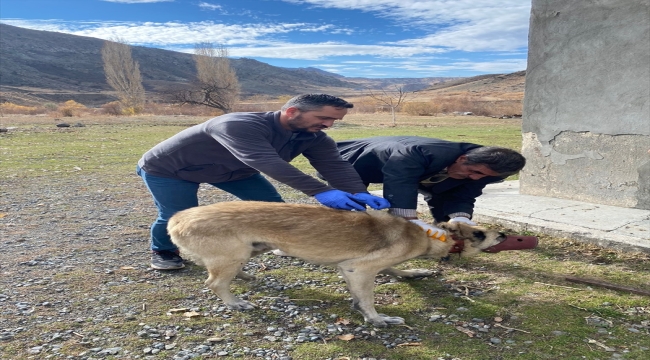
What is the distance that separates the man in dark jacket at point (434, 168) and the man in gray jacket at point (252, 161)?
0.95 feet

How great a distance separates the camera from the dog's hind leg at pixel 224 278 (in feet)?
12.9

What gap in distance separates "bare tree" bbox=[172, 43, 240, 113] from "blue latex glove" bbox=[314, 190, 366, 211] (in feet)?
149

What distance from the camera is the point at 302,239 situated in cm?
381

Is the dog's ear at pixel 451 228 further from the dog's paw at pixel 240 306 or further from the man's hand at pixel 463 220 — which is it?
the dog's paw at pixel 240 306

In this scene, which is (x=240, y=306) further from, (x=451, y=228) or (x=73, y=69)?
(x=73, y=69)

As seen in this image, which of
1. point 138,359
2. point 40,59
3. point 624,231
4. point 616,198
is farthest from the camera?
point 40,59

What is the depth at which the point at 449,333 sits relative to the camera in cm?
369

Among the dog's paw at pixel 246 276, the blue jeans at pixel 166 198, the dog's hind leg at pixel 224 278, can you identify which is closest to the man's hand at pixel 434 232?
the dog's hind leg at pixel 224 278

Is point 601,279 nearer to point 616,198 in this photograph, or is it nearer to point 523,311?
point 523,311

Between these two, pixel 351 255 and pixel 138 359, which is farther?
pixel 351 255

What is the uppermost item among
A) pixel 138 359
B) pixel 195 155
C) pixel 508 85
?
pixel 508 85

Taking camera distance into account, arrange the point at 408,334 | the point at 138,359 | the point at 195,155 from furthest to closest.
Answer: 1. the point at 195,155
2. the point at 408,334
3. the point at 138,359

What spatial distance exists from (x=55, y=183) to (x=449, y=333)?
10152mm

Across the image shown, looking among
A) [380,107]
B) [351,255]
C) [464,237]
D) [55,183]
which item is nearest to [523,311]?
[464,237]
